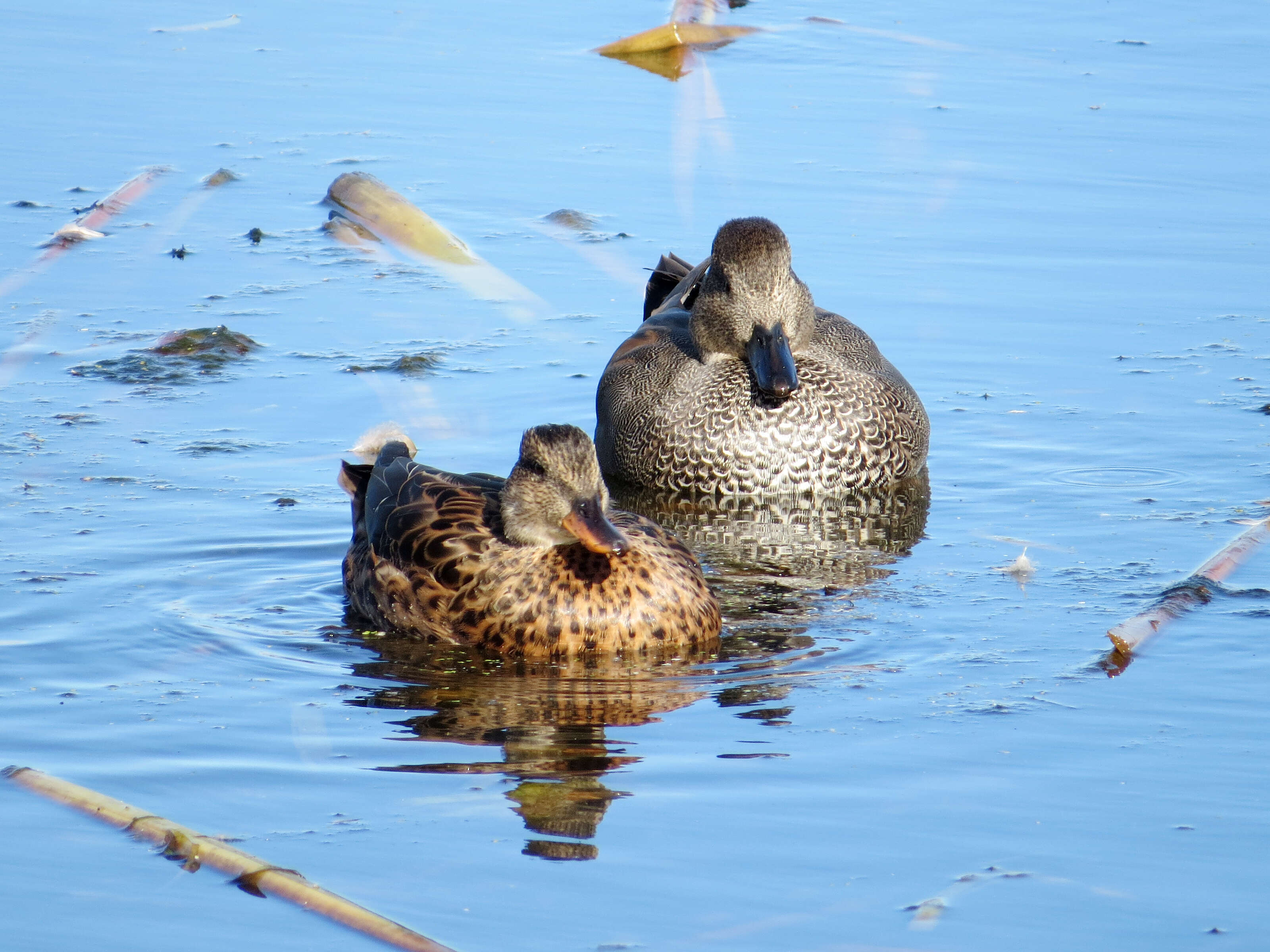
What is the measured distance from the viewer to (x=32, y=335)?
9.75 meters

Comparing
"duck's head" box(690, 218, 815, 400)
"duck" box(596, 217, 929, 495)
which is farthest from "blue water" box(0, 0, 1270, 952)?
"duck's head" box(690, 218, 815, 400)

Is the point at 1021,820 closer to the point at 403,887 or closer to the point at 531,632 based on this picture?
the point at 403,887

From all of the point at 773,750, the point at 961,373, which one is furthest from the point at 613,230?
the point at 773,750

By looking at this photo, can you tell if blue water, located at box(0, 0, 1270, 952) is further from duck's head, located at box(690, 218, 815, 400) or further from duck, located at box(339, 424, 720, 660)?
duck's head, located at box(690, 218, 815, 400)

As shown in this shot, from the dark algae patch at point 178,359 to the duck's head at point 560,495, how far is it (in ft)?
10.4

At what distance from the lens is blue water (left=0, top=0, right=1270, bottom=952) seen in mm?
4938

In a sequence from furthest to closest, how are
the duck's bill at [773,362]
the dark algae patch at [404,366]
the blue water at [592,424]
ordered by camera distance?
the dark algae patch at [404,366] → the duck's bill at [773,362] → the blue water at [592,424]

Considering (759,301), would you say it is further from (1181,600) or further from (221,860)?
(221,860)

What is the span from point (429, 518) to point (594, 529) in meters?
0.81

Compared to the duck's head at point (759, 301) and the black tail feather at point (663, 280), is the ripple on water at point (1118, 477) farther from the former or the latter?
the black tail feather at point (663, 280)

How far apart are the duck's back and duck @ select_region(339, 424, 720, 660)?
192cm

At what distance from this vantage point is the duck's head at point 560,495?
6.64 meters

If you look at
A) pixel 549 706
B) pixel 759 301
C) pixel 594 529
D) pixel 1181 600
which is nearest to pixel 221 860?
pixel 549 706

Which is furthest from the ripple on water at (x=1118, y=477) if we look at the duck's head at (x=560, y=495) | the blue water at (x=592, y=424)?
the duck's head at (x=560, y=495)
